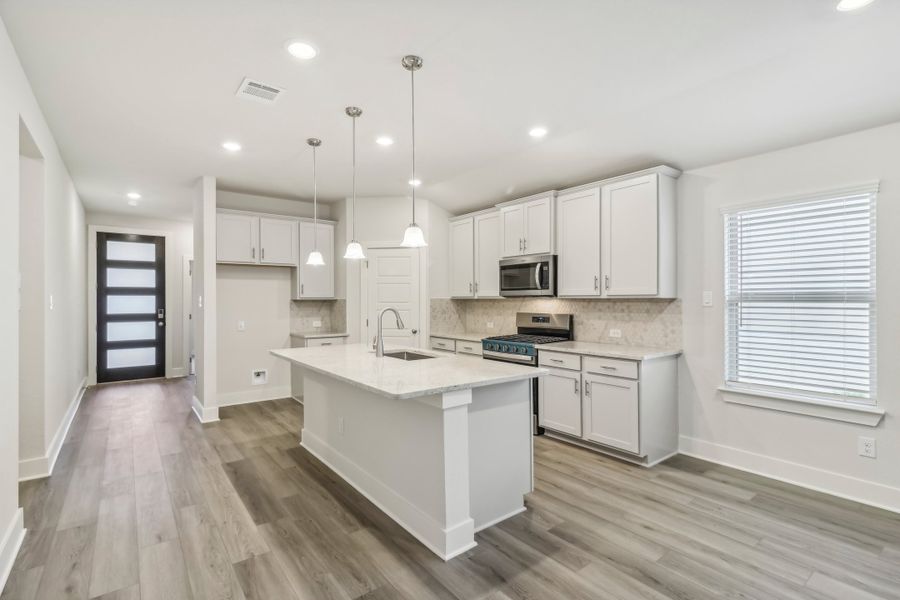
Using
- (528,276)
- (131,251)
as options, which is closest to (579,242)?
(528,276)

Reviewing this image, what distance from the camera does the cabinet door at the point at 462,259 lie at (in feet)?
17.7

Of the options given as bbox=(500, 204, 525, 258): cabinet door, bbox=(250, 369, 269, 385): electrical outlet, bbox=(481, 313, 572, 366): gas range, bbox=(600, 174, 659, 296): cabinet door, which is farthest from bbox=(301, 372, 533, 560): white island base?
bbox=(250, 369, 269, 385): electrical outlet

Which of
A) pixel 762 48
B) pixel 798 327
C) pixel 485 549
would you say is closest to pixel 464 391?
pixel 485 549

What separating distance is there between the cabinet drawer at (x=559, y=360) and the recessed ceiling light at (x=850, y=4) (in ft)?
8.70

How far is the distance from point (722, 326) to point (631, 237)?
0.99 m

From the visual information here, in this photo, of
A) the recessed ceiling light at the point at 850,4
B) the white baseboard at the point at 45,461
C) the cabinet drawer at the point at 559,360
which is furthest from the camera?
the cabinet drawer at the point at 559,360

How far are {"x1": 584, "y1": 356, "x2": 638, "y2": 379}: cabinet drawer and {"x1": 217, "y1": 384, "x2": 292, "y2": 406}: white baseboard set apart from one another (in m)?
3.89

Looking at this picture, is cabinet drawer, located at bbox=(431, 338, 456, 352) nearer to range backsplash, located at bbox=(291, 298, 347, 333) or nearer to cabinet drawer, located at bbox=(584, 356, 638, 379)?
range backsplash, located at bbox=(291, 298, 347, 333)

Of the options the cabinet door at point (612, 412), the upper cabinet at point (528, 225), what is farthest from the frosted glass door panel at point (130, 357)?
the cabinet door at point (612, 412)

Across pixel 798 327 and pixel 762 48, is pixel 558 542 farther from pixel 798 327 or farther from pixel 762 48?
pixel 762 48

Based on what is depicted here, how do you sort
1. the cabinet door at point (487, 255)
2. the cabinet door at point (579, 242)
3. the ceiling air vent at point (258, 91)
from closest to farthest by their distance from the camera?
the ceiling air vent at point (258, 91) < the cabinet door at point (579, 242) < the cabinet door at point (487, 255)

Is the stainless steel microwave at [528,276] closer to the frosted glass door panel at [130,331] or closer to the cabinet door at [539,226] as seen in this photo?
the cabinet door at [539,226]

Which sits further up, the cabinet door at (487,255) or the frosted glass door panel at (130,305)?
the cabinet door at (487,255)

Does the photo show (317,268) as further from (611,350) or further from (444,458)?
(444,458)
